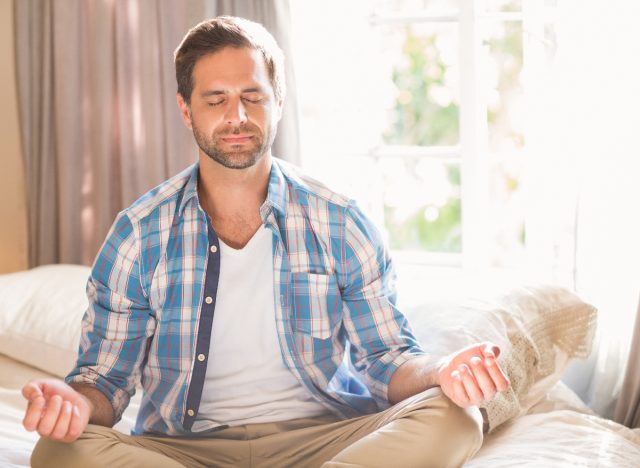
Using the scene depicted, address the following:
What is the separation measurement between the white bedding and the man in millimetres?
220

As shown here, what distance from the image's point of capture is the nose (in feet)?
6.25

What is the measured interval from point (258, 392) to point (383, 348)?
0.86ft

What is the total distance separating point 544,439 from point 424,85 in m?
2.64

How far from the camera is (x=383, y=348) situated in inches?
75.5

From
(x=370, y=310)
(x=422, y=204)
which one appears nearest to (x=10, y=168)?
(x=422, y=204)

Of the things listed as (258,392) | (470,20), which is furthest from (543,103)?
(258,392)

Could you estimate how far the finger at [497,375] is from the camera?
62.0 inches

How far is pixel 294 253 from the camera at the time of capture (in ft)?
6.36

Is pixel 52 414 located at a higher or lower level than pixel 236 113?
lower

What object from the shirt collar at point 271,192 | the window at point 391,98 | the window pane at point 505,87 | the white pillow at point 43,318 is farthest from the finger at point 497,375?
Result: the window pane at point 505,87

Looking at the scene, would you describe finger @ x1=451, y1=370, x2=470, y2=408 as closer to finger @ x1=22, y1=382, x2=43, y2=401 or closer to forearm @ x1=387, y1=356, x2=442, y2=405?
forearm @ x1=387, y1=356, x2=442, y2=405

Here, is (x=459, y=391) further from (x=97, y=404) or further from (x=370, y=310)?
(x=97, y=404)

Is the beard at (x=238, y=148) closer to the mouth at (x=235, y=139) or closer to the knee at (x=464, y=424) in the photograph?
the mouth at (x=235, y=139)

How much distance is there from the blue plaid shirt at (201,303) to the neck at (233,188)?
1.5 inches
